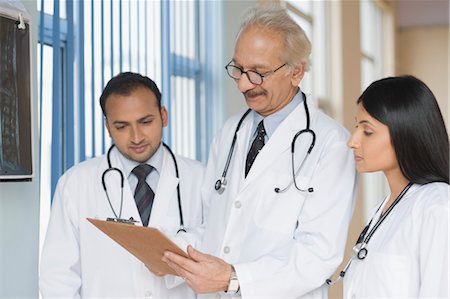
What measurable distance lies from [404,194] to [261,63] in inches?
20.7

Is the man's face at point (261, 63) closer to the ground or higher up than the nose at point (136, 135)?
higher up

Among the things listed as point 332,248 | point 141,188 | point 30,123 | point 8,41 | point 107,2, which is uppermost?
point 107,2

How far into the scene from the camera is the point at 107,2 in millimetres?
3002

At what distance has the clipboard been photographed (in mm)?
1790

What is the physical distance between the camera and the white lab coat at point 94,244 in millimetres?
2141

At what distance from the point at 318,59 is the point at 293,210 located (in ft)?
14.4

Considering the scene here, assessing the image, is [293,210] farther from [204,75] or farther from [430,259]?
[204,75]

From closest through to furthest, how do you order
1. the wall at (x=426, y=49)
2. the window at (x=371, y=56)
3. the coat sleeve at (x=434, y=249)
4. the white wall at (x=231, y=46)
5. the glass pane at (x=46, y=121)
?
the coat sleeve at (x=434, y=249), the glass pane at (x=46, y=121), the white wall at (x=231, y=46), the window at (x=371, y=56), the wall at (x=426, y=49)

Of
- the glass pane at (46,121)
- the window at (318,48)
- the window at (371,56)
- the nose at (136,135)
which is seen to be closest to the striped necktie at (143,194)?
the nose at (136,135)

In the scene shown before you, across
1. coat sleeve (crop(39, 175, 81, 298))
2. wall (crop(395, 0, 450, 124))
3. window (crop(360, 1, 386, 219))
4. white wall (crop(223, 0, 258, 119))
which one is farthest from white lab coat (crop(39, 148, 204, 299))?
wall (crop(395, 0, 450, 124))

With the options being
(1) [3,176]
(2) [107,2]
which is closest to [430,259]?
(1) [3,176]

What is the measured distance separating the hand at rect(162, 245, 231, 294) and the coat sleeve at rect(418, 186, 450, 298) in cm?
51

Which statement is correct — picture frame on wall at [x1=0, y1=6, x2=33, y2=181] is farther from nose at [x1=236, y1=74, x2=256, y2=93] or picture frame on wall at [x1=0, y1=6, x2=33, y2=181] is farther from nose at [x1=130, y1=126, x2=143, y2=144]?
nose at [x1=236, y1=74, x2=256, y2=93]

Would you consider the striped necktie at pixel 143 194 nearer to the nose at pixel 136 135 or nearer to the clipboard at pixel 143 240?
the nose at pixel 136 135
